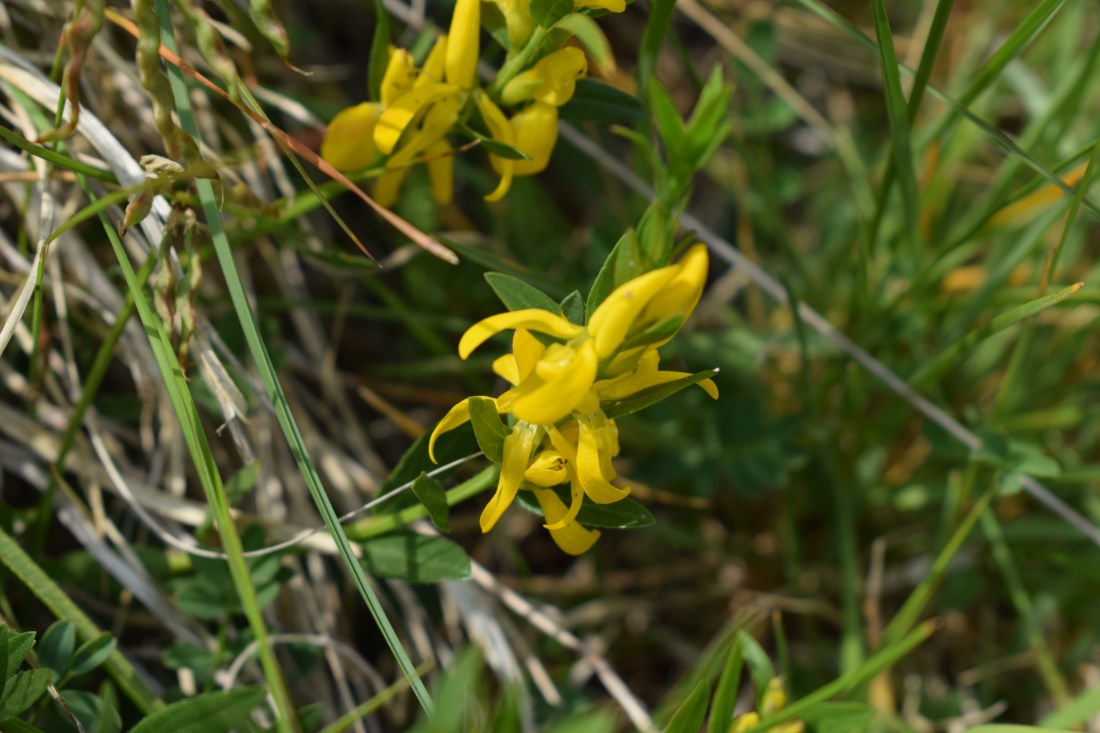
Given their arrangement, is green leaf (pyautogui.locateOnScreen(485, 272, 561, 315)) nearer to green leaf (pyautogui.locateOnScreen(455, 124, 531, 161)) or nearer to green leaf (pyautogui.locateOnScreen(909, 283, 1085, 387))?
green leaf (pyautogui.locateOnScreen(455, 124, 531, 161))

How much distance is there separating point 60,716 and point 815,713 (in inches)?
42.1

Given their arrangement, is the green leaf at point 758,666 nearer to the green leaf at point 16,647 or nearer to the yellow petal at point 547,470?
the yellow petal at point 547,470

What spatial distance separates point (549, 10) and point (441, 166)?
0.41 meters

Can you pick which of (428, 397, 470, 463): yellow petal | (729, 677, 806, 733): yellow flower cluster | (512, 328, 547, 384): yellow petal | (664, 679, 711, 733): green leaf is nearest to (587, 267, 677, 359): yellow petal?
(512, 328, 547, 384): yellow petal

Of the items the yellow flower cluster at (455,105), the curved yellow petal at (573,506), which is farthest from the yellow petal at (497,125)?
the curved yellow petal at (573,506)

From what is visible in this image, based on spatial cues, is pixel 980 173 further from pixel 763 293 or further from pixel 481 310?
pixel 481 310

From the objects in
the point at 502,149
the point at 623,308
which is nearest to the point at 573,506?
the point at 623,308

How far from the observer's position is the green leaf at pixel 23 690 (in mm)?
1169

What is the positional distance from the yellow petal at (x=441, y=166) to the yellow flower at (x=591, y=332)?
469mm

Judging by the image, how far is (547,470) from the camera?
42.5 inches

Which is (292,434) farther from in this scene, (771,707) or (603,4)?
(771,707)

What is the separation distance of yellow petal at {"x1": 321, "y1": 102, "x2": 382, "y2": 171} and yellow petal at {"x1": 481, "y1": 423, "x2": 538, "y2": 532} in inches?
22.1

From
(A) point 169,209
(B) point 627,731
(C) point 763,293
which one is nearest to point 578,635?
(B) point 627,731

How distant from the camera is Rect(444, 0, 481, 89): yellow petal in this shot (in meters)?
1.27
